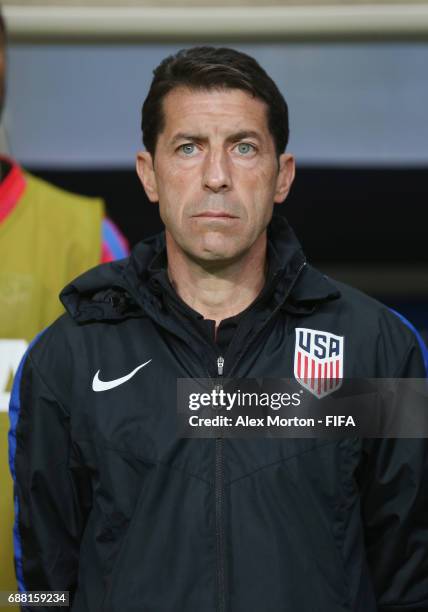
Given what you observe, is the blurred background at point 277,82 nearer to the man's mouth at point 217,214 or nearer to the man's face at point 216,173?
the man's face at point 216,173

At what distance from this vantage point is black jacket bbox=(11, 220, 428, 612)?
1.65 metres

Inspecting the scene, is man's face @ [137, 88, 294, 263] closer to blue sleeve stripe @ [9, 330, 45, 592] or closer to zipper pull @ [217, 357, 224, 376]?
zipper pull @ [217, 357, 224, 376]

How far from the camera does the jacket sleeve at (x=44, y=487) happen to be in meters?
1.85

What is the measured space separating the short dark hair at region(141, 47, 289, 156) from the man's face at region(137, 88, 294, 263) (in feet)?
0.06

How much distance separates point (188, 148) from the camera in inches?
73.2

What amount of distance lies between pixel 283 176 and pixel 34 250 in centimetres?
69

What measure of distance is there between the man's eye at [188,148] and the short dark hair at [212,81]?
7 centimetres

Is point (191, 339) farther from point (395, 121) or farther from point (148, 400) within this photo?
point (395, 121)

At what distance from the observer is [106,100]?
3.11 m

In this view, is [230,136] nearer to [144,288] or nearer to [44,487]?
[144,288]

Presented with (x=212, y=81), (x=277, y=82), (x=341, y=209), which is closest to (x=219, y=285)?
(x=212, y=81)

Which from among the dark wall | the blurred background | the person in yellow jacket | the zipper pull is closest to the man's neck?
the zipper pull

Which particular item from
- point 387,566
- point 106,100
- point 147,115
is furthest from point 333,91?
point 387,566

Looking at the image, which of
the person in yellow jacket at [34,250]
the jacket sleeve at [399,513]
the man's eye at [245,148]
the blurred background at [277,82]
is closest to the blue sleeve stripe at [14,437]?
the person in yellow jacket at [34,250]
